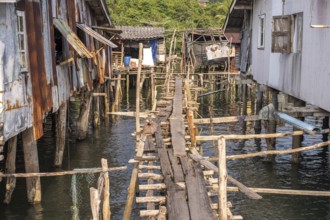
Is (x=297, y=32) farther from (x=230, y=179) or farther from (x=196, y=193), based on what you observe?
(x=196, y=193)

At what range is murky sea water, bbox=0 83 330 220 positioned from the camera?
11547mm

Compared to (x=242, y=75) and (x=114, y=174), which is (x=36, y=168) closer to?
(x=114, y=174)

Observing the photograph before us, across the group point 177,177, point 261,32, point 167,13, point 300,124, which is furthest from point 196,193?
point 167,13

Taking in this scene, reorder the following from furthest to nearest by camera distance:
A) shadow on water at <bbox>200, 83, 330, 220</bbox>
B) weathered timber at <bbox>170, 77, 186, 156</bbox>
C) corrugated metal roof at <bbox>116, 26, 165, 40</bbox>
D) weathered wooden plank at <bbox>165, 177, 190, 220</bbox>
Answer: corrugated metal roof at <bbox>116, 26, 165, 40</bbox>
shadow on water at <bbox>200, 83, 330, 220</bbox>
weathered timber at <bbox>170, 77, 186, 156</bbox>
weathered wooden plank at <bbox>165, 177, 190, 220</bbox>

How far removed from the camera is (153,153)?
9.81 metres

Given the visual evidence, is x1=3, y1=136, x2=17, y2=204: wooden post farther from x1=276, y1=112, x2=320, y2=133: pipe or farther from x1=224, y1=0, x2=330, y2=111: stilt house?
x1=224, y1=0, x2=330, y2=111: stilt house

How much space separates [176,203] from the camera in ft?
22.1

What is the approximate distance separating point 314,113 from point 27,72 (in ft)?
20.4

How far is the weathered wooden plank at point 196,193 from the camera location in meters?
6.34

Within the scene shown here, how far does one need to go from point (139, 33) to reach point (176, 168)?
26265mm

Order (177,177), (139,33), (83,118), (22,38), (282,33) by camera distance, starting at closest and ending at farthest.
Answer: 1. (177,177)
2. (22,38)
3. (282,33)
4. (83,118)
5. (139,33)

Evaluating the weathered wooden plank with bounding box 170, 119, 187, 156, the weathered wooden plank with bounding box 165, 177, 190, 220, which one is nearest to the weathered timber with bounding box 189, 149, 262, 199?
the weathered wooden plank with bounding box 170, 119, 187, 156

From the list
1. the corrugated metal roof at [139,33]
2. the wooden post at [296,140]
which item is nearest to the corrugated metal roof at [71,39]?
the wooden post at [296,140]

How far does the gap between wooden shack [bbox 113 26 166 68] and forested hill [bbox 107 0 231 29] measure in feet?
24.1
